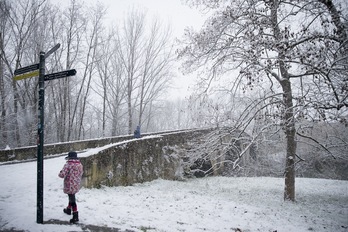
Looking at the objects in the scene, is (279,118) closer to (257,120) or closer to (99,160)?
(257,120)

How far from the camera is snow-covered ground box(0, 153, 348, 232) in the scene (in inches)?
215

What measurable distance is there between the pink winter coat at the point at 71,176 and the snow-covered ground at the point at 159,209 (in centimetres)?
63

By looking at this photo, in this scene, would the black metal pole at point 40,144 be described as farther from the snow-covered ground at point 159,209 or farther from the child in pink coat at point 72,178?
the child in pink coat at point 72,178

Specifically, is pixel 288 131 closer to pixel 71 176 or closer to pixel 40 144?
pixel 71 176

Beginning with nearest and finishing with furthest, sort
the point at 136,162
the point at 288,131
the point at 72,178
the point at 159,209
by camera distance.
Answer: the point at 72,178
the point at 159,209
the point at 288,131
the point at 136,162

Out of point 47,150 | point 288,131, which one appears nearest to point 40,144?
point 288,131

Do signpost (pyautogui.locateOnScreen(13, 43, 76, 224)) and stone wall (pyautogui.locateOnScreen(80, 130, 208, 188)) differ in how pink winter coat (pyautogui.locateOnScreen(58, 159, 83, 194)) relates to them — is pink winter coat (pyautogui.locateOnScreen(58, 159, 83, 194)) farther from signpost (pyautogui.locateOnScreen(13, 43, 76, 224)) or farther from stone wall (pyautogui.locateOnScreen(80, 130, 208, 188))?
stone wall (pyautogui.locateOnScreen(80, 130, 208, 188))

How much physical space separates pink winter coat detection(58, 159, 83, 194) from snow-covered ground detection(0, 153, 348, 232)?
633 mm

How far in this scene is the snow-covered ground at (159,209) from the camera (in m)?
5.45

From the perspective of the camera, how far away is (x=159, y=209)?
727 centimetres

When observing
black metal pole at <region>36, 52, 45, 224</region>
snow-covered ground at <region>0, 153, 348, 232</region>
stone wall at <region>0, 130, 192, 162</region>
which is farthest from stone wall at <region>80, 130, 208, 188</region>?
stone wall at <region>0, 130, 192, 162</region>

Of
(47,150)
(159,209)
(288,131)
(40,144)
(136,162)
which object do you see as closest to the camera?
(40,144)

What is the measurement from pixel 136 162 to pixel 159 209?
479cm

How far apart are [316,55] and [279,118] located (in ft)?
8.30
